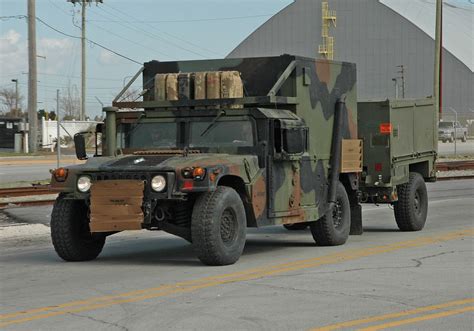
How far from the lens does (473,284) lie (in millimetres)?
9633

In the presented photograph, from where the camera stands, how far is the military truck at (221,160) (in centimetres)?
1077

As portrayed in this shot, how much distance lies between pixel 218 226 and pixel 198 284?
4.13ft

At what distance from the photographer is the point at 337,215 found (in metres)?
13.6

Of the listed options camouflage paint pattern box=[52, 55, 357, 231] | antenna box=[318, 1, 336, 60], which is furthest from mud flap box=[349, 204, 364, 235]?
antenna box=[318, 1, 336, 60]

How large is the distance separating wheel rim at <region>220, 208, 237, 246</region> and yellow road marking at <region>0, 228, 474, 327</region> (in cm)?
54

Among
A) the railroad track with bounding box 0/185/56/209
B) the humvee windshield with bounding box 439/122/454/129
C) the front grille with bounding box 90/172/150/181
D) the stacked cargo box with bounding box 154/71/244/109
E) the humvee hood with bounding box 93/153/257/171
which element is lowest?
A: the railroad track with bounding box 0/185/56/209

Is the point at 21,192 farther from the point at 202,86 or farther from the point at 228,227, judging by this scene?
the point at 228,227

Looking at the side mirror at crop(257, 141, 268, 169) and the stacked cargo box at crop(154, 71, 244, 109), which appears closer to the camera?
the side mirror at crop(257, 141, 268, 169)

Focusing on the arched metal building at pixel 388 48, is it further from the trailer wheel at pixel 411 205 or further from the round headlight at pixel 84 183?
the round headlight at pixel 84 183

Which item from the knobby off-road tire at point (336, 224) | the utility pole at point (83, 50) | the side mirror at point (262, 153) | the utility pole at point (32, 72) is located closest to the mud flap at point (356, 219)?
the knobby off-road tire at point (336, 224)

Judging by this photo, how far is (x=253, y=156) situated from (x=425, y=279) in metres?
2.92

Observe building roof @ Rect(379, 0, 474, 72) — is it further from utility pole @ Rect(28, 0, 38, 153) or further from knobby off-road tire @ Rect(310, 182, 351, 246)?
knobby off-road tire @ Rect(310, 182, 351, 246)

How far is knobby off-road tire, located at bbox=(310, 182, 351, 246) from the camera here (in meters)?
13.2

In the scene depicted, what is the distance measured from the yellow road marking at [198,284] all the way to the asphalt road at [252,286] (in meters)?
0.01
